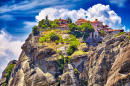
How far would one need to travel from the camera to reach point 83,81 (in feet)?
156

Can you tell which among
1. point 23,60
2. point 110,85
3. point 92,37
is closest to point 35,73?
point 23,60

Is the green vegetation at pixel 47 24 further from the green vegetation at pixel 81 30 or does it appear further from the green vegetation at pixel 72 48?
the green vegetation at pixel 72 48

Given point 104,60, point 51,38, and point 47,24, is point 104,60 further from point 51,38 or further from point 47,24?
point 47,24

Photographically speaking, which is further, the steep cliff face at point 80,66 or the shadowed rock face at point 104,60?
the shadowed rock face at point 104,60

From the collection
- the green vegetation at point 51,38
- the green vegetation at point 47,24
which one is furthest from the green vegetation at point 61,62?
the green vegetation at point 47,24

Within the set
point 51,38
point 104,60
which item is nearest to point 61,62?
point 51,38

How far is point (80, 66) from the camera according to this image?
50156mm

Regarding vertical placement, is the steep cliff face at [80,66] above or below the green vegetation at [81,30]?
below

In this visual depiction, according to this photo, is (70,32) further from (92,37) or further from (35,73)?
(35,73)

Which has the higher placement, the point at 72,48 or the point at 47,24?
the point at 47,24

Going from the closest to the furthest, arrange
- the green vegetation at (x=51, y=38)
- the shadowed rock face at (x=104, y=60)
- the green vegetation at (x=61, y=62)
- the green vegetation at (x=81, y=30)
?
the shadowed rock face at (x=104, y=60) → the green vegetation at (x=61, y=62) → the green vegetation at (x=51, y=38) → the green vegetation at (x=81, y=30)

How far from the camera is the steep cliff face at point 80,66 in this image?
80.1 feet

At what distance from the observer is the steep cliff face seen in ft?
80.1

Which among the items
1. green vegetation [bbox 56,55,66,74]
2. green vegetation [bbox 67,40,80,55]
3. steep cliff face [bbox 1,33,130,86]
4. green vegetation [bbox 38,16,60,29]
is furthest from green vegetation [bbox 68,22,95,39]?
green vegetation [bbox 56,55,66,74]
